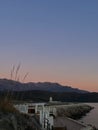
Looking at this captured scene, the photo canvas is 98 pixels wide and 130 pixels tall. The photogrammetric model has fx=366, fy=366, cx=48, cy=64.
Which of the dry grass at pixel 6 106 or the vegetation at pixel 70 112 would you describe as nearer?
the dry grass at pixel 6 106

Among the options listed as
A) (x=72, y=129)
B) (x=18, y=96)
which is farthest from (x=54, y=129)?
(x=18, y=96)

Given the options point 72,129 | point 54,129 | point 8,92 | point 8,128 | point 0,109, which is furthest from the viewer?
point 72,129

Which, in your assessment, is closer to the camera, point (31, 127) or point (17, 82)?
point (31, 127)

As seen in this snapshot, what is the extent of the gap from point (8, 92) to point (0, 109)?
698mm

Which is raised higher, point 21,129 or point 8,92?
point 8,92

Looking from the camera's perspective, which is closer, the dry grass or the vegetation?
the dry grass

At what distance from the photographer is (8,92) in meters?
7.07

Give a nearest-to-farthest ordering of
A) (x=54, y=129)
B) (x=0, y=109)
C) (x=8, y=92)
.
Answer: (x=0, y=109), (x=8, y=92), (x=54, y=129)

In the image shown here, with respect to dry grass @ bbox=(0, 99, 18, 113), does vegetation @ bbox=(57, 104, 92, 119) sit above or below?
above

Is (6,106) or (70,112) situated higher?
(70,112)

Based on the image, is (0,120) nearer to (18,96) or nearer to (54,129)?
(18,96)

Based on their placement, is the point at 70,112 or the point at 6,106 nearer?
the point at 6,106

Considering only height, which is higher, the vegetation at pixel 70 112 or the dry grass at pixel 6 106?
the vegetation at pixel 70 112

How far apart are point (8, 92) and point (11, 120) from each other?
97 centimetres
